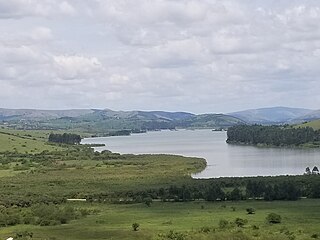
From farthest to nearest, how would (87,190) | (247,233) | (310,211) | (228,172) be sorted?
(228,172), (87,190), (310,211), (247,233)

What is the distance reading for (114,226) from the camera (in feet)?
230

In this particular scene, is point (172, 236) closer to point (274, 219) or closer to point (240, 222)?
point (240, 222)

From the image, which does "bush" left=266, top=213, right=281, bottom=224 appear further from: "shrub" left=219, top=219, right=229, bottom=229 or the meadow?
"shrub" left=219, top=219, right=229, bottom=229

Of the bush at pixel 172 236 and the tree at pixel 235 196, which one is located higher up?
the tree at pixel 235 196

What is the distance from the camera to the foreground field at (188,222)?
6221 cm

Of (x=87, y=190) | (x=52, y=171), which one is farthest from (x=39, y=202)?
(x=52, y=171)

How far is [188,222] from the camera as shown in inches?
2790

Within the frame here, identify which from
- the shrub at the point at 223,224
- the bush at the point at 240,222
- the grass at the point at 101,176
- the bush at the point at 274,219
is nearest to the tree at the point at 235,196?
the grass at the point at 101,176

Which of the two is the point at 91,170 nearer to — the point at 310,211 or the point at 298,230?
the point at 310,211

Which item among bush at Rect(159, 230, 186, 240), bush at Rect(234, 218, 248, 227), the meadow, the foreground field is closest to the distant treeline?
the meadow

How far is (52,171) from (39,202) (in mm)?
47333

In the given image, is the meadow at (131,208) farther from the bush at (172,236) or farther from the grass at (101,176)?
the grass at (101,176)

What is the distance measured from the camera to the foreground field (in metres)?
62.2

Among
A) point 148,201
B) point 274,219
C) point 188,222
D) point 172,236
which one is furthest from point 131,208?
point 172,236
